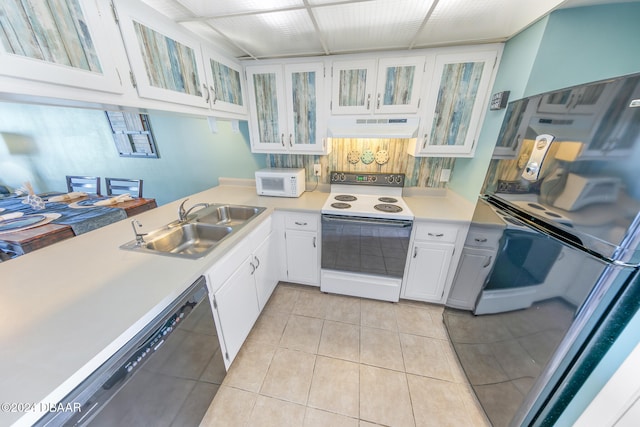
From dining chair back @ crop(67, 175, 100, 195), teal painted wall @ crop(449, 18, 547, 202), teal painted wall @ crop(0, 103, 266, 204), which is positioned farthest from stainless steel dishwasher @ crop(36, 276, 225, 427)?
dining chair back @ crop(67, 175, 100, 195)

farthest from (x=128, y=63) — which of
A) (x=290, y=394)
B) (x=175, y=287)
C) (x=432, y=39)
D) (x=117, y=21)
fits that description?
(x=290, y=394)

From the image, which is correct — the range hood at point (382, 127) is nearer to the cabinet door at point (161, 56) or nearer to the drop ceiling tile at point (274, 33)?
the drop ceiling tile at point (274, 33)

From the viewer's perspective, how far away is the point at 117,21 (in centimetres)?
97

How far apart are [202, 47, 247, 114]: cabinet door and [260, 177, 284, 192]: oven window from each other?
666 millimetres

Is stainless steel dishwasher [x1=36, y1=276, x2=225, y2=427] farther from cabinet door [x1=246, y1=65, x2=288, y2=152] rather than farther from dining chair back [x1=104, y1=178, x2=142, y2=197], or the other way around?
dining chair back [x1=104, y1=178, x2=142, y2=197]

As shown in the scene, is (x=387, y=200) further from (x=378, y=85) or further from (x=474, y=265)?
(x=378, y=85)

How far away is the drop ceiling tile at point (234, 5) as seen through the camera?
1.12 metres

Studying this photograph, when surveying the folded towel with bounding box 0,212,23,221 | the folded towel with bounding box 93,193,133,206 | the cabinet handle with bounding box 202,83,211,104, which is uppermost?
the cabinet handle with bounding box 202,83,211,104

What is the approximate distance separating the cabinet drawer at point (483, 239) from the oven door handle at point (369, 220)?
408 mm

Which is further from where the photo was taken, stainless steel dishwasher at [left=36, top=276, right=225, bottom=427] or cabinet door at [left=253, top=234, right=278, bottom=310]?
cabinet door at [left=253, top=234, right=278, bottom=310]

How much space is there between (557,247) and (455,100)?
4.57ft

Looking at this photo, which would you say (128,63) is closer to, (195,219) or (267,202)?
(195,219)

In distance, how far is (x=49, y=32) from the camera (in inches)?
30.8

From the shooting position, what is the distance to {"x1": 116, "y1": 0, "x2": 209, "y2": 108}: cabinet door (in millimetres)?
1040
